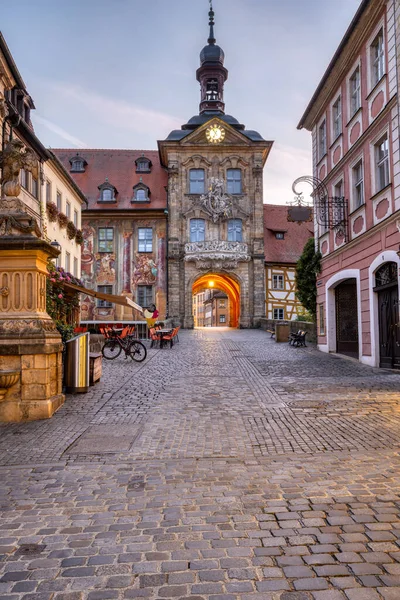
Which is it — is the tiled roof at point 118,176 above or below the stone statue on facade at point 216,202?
above

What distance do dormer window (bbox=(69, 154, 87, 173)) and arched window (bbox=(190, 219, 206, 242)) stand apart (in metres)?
11.4

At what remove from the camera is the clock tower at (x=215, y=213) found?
36500 mm

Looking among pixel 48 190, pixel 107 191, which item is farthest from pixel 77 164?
pixel 48 190

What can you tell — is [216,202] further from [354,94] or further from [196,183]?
[354,94]

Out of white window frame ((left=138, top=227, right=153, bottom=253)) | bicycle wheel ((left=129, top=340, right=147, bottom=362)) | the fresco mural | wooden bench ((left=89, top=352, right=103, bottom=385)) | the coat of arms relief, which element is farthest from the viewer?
white window frame ((left=138, top=227, right=153, bottom=253))

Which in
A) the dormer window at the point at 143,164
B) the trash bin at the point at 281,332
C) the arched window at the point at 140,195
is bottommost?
the trash bin at the point at 281,332

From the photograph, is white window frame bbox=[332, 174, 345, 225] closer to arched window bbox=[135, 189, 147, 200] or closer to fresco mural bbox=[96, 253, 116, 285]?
fresco mural bbox=[96, 253, 116, 285]

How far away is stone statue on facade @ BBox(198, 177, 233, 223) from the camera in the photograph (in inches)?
1451

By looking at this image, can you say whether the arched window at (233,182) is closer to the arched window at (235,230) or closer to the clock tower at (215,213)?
the clock tower at (215,213)

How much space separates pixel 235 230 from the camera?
123 feet

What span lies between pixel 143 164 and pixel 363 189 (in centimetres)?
2871

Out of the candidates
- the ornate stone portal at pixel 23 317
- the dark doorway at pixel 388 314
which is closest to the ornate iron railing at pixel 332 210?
the dark doorway at pixel 388 314

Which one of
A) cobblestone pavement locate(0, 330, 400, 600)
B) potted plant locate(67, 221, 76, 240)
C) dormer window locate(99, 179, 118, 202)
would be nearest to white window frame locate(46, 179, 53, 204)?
potted plant locate(67, 221, 76, 240)

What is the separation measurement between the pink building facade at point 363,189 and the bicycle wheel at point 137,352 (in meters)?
6.86
